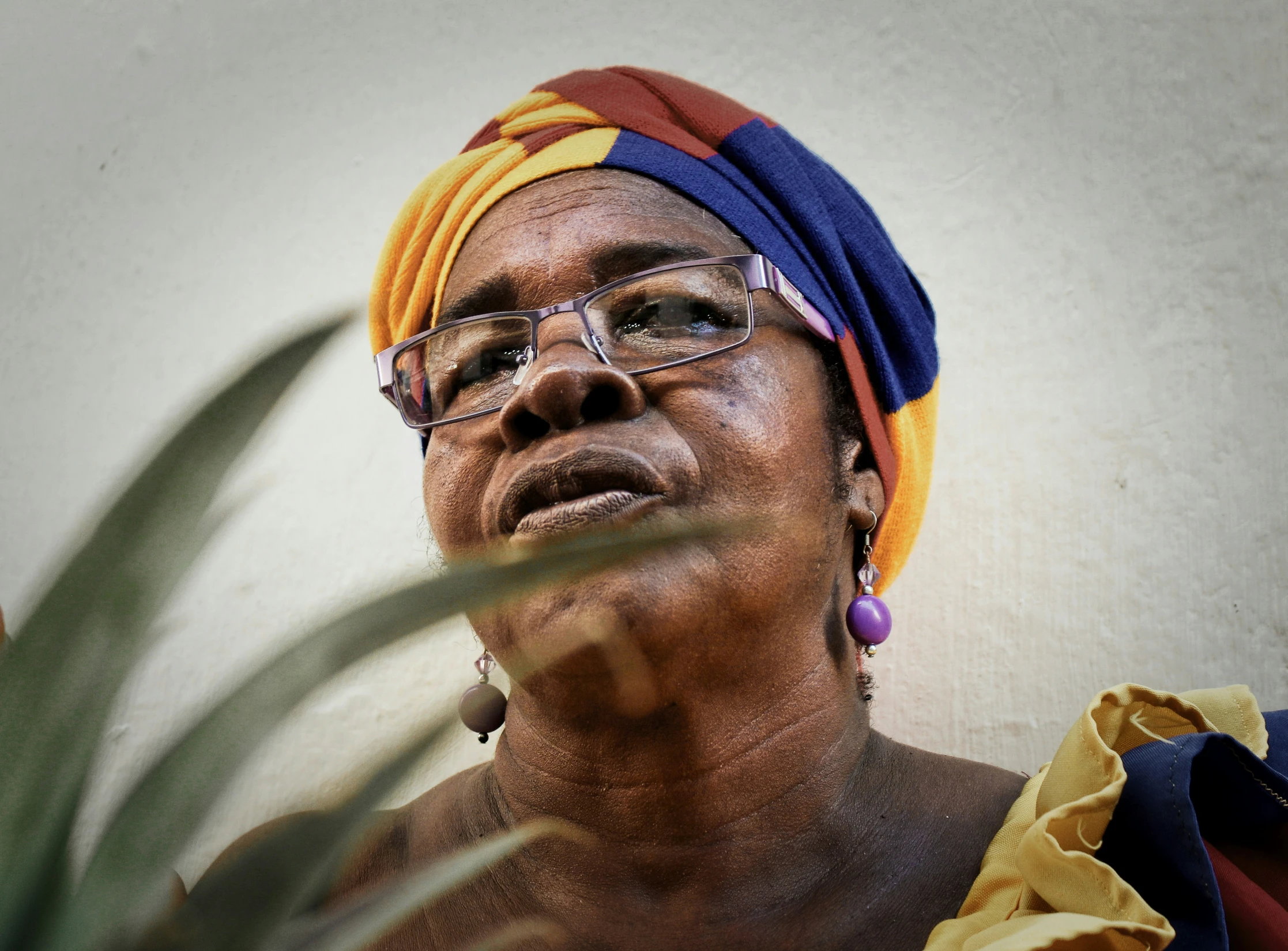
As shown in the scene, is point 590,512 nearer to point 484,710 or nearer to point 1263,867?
point 484,710

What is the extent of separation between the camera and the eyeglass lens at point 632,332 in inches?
44.9

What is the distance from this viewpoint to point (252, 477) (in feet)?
6.88

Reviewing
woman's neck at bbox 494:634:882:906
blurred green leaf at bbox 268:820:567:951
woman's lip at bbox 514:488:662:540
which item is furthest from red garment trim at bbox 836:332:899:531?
blurred green leaf at bbox 268:820:567:951

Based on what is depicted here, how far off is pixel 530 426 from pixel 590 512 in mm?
163

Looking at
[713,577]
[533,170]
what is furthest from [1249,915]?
[533,170]

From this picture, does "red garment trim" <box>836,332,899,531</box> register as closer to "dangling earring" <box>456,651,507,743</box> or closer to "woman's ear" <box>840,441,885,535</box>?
"woman's ear" <box>840,441,885,535</box>

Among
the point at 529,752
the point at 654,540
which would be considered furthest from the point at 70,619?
the point at 529,752

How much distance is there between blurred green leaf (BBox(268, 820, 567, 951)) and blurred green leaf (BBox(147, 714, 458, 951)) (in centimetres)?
2

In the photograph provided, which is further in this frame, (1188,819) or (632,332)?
(632,332)

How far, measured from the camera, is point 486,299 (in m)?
1.25

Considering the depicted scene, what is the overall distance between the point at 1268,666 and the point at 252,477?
1960 mm

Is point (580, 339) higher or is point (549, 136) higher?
point (549, 136)

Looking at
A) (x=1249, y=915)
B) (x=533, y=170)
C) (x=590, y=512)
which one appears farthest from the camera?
(x=533, y=170)

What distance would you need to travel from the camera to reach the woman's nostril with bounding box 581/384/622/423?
1.07 meters
